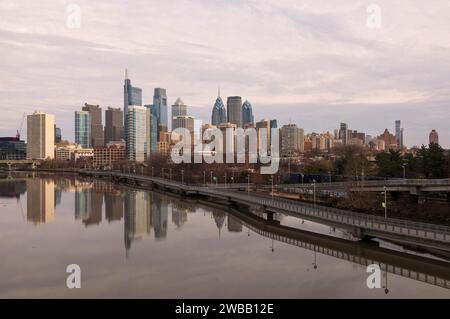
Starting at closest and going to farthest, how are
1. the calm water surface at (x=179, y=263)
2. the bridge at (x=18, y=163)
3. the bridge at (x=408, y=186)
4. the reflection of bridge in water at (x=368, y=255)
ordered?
the calm water surface at (x=179, y=263) < the reflection of bridge in water at (x=368, y=255) < the bridge at (x=408, y=186) < the bridge at (x=18, y=163)

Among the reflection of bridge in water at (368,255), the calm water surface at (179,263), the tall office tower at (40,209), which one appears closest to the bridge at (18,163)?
the tall office tower at (40,209)

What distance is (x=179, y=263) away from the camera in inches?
990

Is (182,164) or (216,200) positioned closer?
(216,200)

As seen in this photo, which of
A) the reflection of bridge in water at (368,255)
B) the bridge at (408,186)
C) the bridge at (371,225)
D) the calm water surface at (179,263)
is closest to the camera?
the calm water surface at (179,263)

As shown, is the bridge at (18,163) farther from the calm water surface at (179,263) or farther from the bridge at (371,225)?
the bridge at (371,225)

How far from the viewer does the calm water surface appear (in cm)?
2019

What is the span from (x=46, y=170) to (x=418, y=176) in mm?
145385

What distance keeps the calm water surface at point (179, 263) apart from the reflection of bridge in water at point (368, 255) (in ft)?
0.40

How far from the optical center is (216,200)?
5612 centimetres

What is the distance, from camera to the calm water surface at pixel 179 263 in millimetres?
20188
